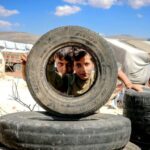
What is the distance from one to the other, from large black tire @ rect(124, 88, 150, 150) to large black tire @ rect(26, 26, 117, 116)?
2.93ft

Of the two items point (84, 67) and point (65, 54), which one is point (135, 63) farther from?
point (65, 54)

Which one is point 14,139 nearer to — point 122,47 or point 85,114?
point 85,114

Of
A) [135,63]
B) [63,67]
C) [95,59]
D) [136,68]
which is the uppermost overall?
[95,59]

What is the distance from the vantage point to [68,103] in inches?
177

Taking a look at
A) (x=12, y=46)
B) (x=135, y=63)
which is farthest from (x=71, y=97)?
(x=12, y=46)

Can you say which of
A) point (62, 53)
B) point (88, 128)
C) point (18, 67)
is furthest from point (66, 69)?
point (18, 67)

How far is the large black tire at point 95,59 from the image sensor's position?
4473mm

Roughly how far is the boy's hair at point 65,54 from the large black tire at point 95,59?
292 mm

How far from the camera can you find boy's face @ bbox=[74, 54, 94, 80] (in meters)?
5.18

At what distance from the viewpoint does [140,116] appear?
526 centimetres

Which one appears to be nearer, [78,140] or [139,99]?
[78,140]

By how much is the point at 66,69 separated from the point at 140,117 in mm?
1137

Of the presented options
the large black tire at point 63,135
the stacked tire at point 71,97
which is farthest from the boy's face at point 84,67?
the large black tire at point 63,135

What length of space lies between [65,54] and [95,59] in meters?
0.70
